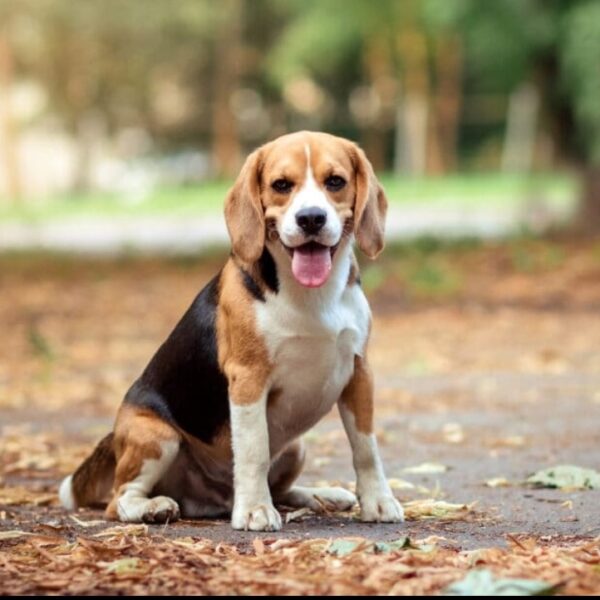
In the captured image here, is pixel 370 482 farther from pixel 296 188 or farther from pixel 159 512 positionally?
pixel 296 188

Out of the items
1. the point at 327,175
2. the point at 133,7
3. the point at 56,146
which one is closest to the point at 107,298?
the point at 327,175

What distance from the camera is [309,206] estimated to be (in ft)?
17.2

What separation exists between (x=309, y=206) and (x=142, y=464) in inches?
54.6

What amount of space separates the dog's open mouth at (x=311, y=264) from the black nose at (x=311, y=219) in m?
0.11

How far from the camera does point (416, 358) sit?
40.2 ft

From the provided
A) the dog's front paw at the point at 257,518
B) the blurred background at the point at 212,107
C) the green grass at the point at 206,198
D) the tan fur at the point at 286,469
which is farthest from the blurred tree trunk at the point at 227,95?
the dog's front paw at the point at 257,518

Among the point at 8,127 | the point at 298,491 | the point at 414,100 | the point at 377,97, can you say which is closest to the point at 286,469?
the point at 298,491

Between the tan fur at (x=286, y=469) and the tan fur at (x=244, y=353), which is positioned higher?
the tan fur at (x=244, y=353)

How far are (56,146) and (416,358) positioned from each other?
39.2 metres

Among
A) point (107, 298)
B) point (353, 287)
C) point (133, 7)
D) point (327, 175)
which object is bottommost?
point (107, 298)

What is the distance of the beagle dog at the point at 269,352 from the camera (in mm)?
5426

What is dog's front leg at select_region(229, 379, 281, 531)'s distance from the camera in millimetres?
5523

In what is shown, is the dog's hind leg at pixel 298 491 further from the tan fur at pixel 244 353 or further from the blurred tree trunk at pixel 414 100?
the blurred tree trunk at pixel 414 100

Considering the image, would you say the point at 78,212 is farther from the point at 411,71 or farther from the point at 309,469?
the point at 309,469
